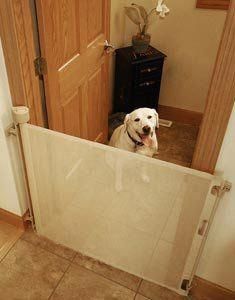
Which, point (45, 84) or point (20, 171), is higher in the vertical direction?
point (45, 84)

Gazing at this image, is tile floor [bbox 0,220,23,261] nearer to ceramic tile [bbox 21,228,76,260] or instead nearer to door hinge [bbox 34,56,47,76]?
ceramic tile [bbox 21,228,76,260]

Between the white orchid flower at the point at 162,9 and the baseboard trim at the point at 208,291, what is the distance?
1.85 m

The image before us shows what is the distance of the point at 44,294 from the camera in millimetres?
1579

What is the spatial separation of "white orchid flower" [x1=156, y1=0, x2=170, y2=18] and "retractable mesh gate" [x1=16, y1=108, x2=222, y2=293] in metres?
1.52

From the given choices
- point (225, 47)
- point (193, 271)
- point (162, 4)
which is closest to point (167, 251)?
point (193, 271)

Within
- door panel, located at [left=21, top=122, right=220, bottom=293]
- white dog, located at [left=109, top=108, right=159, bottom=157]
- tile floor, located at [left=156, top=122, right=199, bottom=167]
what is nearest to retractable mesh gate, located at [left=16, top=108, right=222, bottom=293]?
door panel, located at [left=21, top=122, right=220, bottom=293]

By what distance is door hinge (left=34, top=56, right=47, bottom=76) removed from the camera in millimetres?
1436

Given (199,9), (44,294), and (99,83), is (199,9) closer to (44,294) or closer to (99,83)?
(99,83)

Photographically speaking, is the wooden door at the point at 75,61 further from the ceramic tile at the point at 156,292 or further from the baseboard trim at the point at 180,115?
the ceramic tile at the point at 156,292

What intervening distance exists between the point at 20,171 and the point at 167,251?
85 centimetres

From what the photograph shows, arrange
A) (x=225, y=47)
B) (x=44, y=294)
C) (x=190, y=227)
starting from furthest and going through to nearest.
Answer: (x=44, y=294), (x=190, y=227), (x=225, y=47)

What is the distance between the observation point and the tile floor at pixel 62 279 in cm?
158

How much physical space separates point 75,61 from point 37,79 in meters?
0.38

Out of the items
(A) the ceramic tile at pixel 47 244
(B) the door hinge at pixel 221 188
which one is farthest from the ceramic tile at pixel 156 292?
(B) the door hinge at pixel 221 188
